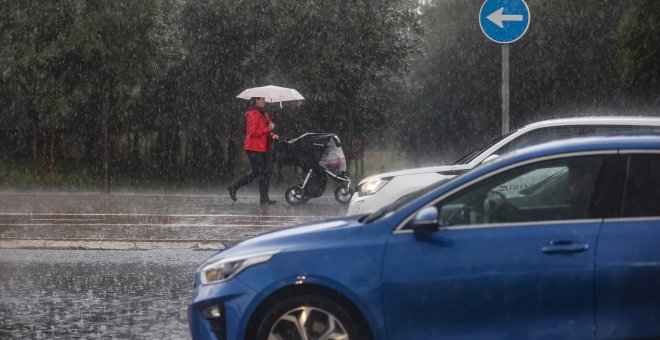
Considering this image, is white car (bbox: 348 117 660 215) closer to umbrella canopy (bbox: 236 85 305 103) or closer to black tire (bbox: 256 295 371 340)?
black tire (bbox: 256 295 371 340)

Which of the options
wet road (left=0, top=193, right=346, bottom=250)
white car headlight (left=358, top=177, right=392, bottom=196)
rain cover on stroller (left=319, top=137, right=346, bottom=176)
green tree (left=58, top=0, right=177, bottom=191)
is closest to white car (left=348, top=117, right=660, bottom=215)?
white car headlight (left=358, top=177, right=392, bottom=196)

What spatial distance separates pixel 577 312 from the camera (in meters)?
5.88

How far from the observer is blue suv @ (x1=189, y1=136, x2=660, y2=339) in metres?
5.87

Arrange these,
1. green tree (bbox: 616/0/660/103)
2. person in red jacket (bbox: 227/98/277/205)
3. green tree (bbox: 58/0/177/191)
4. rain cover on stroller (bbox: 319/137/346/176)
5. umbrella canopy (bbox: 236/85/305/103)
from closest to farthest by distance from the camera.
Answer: person in red jacket (bbox: 227/98/277/205) → rain cover on stroller (bbox: 319/137/346/176) → umbrella canopy (bbox: 236/85/305/103) → green tree (bbox: 58/0/177/191) → green tree (bbox: 616/0/660/103)

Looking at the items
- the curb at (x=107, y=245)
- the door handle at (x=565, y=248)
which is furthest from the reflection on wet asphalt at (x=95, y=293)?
the door handle at (x=565, y=248)

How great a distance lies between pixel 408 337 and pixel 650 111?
24.6 metres

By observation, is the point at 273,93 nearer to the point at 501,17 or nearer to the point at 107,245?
the point at 501,17

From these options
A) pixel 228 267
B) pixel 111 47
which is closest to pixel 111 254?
pixel 228 267

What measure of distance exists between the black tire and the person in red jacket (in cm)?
1250

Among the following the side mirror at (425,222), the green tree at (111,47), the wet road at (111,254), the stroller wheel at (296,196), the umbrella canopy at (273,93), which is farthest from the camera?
the green tree at (111,47)

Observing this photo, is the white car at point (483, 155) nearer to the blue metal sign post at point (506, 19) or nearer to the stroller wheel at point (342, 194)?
the blue metal sign post at point (506, 19)

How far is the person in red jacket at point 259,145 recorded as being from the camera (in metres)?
18.7

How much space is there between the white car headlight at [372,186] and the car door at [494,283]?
5699mm

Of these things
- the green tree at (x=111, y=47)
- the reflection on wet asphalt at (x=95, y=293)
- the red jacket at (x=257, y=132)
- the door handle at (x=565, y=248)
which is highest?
the green tree at (x=111, y=47)
